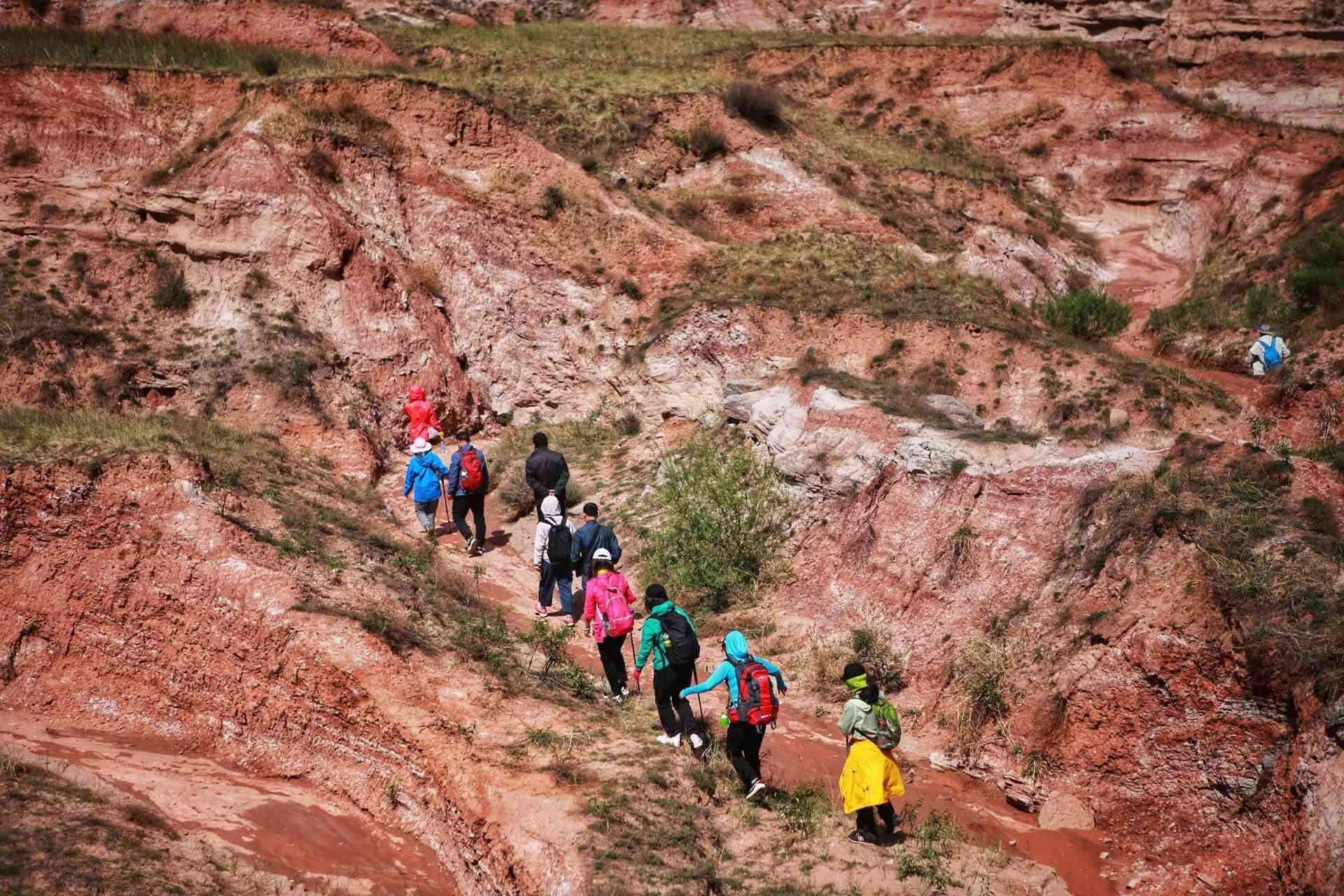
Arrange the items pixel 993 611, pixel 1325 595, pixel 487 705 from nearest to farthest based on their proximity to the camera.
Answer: pixel 1325 595, pixel 487 705, pixel 993 611

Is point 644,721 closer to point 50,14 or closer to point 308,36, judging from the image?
point 308,36

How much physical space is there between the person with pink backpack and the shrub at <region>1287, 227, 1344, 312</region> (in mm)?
15833

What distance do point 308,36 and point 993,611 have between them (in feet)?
75.0

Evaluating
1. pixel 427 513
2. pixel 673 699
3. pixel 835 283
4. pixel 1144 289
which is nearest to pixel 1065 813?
pixel 673 699

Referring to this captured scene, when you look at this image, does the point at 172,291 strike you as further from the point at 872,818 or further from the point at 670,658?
the point at 872,818

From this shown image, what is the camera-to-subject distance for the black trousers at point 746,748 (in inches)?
368

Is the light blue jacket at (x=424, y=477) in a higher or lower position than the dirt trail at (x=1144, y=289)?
lower

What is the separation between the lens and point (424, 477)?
14.9m

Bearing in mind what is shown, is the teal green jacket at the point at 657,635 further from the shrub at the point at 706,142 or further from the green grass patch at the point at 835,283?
the shrub at the point at 706,142

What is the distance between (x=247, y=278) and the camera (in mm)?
18484

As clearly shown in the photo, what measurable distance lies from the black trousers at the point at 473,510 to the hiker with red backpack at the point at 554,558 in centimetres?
147

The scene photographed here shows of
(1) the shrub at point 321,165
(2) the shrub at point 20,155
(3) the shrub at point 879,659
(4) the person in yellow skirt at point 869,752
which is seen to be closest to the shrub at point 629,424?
(1) the shrub at point 321,165

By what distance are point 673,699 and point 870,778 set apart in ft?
7.11

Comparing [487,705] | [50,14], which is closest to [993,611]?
[487,705]
